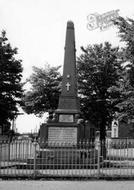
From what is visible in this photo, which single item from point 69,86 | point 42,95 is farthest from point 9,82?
point 42,95

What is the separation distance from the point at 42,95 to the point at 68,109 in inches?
501

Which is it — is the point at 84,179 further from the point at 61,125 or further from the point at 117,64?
the point at 117,64

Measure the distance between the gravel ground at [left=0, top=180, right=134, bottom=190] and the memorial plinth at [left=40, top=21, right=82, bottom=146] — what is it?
6369mm

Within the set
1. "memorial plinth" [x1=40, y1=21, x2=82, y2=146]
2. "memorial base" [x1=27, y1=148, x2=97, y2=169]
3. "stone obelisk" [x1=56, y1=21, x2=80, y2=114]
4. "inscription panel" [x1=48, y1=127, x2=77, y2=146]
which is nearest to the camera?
"memorial base" [x1=27, y1=148, x2=97, y2=169]

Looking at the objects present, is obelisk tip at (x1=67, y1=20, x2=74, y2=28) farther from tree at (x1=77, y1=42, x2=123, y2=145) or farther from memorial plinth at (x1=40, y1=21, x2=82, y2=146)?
tree at (x1=77, y1=42, x2=123, y2=145)

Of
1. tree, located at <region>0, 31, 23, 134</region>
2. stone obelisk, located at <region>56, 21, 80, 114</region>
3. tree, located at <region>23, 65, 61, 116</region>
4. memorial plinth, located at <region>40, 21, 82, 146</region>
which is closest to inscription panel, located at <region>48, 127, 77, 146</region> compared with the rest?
memorial plinth, located at <region>40, 21, 82, 146</region>

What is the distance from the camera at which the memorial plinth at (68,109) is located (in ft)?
62.7

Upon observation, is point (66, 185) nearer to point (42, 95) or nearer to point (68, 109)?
point (68, 109)

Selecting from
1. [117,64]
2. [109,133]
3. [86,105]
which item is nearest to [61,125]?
[86,105]

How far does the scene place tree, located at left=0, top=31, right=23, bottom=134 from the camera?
73.2 feet

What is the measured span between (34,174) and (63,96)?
7791mm

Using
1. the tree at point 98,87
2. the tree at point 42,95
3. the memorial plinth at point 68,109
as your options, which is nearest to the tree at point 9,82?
the memorial plinth at point 68,109

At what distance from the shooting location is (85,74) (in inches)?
1064

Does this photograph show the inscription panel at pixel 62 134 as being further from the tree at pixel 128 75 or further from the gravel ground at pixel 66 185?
the gravel ground at pixel 66 185
